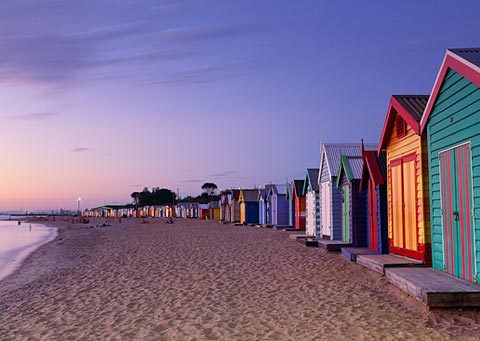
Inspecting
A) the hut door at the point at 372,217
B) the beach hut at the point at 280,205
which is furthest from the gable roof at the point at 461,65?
the beach hut at the point at 280,205

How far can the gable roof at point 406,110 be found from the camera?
1178 cm

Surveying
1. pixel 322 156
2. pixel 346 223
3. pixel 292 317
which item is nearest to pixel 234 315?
pixel 292 317

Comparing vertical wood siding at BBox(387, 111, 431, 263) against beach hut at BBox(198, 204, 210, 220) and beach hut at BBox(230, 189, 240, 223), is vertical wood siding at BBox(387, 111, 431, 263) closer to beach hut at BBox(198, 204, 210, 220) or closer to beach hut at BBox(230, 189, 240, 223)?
beach hut at BBox(230, 189, 240, 223)

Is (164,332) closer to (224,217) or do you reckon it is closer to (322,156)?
(322,156)

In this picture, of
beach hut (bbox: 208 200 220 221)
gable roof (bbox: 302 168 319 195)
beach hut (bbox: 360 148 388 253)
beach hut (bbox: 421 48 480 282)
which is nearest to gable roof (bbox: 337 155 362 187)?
beach hut (bbox: 360 148 388 253)

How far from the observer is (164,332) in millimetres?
7488

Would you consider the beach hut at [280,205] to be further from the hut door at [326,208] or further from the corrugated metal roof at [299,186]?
the hut door at [326,208]

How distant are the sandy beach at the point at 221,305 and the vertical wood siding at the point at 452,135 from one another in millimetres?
A: 1397

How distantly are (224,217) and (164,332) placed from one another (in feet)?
189

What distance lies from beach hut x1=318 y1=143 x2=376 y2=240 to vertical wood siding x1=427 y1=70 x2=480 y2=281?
34.3 feet

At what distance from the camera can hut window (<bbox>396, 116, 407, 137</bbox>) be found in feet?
42.0

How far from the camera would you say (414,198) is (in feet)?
39.7

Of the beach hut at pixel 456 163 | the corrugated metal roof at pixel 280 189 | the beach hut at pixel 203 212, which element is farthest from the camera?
the beach hut at pixel 203 212

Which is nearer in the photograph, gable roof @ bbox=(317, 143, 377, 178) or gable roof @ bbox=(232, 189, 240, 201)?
gable roof @ bbox=(317, 143, 377, 178)
